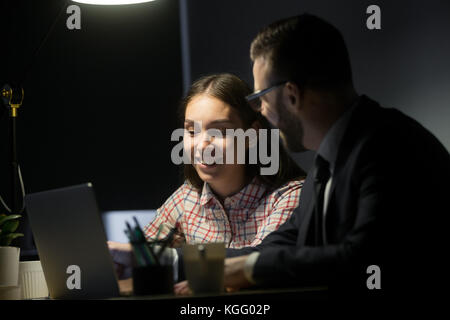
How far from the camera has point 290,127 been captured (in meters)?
1.44

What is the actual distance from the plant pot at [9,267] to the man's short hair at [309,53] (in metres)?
0.75

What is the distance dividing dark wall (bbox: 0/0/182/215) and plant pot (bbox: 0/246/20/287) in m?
1.33

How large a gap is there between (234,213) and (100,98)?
1.29 m

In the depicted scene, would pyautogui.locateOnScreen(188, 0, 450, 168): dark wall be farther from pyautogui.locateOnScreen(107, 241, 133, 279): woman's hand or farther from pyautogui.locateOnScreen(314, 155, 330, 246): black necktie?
pyautogui.locateOnScreen(107, 241, 133, 279): woman's hand

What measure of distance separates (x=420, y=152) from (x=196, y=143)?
2.95 ft

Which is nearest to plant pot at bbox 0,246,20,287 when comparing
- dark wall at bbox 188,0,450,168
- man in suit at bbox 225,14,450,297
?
man in suit at bbox 225,14,450,297

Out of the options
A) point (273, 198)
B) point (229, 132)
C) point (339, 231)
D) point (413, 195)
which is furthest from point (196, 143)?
point (413, 195)

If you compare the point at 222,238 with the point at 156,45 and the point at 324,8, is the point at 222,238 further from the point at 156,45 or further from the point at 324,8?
the point at 156,45

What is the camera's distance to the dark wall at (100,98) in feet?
9.22

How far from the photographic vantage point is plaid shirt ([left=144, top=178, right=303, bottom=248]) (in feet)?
6.17

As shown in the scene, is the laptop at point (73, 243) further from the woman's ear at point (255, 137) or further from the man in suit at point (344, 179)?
the woman's ear at point (255, 137)

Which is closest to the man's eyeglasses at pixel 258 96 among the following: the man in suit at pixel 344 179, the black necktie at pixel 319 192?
the man in suit at pixel 344 179

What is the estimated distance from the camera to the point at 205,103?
Answer: 1992 mm

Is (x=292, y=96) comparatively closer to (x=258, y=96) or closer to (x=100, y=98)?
(x=258, y=96)
